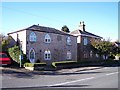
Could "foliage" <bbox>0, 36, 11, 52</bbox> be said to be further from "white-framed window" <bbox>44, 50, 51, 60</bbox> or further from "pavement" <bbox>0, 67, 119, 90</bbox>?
"pavement" <bbox>0, 67, 119, 90</bbox>

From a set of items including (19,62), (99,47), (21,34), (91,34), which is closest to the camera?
(19,62)

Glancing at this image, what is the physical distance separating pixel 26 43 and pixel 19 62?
125 inches

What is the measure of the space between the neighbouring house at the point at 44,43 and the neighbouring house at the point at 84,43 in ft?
13.8

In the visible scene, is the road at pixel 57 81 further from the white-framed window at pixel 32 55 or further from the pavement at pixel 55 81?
the white-framed window at pixel 32 55

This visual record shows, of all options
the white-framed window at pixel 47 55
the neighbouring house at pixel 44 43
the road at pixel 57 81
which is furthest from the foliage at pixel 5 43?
the road at pixel 57 81

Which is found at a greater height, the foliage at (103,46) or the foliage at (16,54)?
the foliage at (103,46)

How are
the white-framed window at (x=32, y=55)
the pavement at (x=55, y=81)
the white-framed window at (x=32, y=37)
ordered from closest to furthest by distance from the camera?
the pavement at (x=55, y=81)
the white-framed window at (x=32, y=55)
the white-framed window at (x=32, y=37)

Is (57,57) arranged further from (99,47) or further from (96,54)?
(96,54)

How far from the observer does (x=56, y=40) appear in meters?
38.5

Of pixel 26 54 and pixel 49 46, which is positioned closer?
pixel 26 54

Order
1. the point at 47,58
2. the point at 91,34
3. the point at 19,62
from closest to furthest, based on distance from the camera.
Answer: the point at 19,62, the point at 47,58, the point at 91,34

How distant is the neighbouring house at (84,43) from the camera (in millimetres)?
46594

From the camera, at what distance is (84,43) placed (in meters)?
47.5

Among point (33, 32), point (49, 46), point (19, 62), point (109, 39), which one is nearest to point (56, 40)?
point (49, 46)
